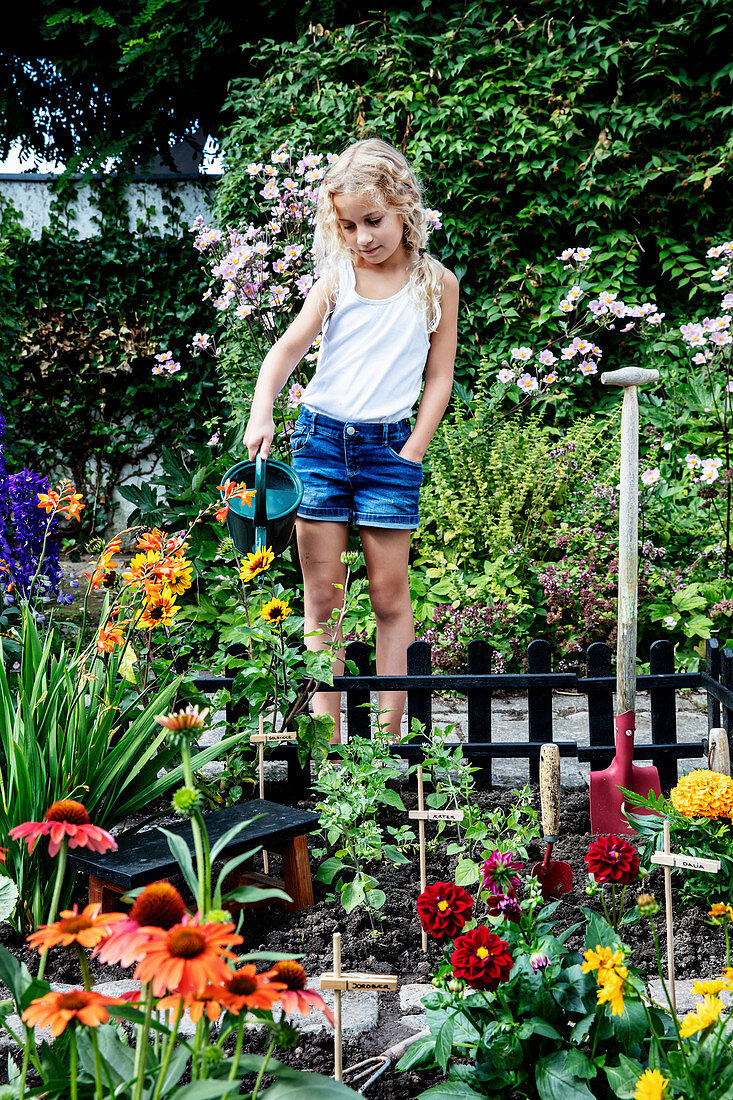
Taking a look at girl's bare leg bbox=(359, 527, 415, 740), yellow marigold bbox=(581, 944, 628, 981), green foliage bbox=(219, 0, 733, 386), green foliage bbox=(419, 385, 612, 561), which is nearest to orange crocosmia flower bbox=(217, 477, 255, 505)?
girl's bare leg bbox=(359, 527, 415, 740)

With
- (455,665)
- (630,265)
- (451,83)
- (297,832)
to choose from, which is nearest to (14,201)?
(451,83)

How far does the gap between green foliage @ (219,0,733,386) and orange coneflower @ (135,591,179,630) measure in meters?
3.06

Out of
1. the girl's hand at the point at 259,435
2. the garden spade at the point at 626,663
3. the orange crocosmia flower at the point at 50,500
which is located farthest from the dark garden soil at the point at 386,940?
the girl's hand at the point at 259,435

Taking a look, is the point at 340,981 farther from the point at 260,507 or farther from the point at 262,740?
the point at 260,507

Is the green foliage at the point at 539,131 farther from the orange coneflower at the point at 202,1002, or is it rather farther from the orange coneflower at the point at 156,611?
the orange coneflower at the point at 202,1002

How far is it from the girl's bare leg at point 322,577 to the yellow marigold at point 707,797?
100cm

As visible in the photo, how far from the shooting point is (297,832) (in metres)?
1.77

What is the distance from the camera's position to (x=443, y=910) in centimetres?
115

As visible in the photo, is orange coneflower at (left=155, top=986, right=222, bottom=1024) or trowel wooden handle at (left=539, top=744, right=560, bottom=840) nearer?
orange coneflower at (left=155, top=986, right=222, bottom=1024)

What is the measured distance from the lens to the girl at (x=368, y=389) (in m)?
2.36

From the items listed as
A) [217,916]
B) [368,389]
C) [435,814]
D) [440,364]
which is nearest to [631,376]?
[440,364]

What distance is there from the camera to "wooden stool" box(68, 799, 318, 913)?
158 centimetres

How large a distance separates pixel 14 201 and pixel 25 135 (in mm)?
798

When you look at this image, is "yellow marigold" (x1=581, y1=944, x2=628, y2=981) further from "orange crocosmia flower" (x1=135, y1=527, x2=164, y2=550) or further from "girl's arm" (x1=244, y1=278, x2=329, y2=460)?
"girl's arm" (x1=244, y1=278, x2=329, y2=460)
